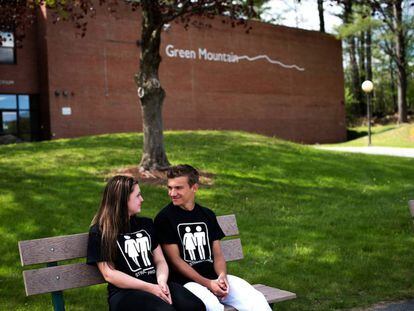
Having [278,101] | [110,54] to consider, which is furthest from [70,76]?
[278,101]

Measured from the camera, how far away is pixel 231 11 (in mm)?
11586

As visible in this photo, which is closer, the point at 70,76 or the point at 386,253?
the point at 386,253

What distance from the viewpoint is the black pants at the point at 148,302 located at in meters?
3.83

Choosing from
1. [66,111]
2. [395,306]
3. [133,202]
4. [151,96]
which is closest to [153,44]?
[151,96]

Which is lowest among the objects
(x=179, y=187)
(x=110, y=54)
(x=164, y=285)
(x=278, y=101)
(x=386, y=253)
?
(x=386, y=253)

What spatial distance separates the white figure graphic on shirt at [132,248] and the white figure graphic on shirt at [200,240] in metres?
0.53

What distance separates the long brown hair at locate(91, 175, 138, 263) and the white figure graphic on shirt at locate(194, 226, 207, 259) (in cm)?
60

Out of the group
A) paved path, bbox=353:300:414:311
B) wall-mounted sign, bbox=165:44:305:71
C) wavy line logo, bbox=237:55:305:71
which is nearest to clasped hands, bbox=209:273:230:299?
paved path, bbox=353:300:414:311

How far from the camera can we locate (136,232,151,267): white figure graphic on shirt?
4.19 meters

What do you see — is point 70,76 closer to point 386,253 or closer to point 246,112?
point 246,112

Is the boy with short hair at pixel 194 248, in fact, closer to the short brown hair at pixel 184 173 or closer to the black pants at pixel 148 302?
the short brown hair at pixel 184 173

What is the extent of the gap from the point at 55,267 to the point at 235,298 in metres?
1.34

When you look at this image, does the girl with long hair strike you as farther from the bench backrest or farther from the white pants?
the bench backrest

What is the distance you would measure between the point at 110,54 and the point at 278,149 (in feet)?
54.7
